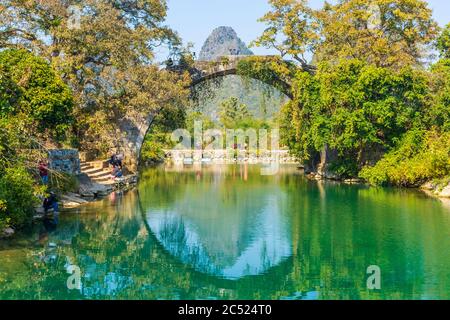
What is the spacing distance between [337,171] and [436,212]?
29.9 ft

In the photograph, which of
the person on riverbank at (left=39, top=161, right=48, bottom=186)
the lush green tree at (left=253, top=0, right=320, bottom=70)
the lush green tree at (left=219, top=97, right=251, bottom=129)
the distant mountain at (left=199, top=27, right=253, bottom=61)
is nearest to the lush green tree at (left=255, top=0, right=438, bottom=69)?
the lush green tree at (left=253, top=0, right=320, bottom=70)

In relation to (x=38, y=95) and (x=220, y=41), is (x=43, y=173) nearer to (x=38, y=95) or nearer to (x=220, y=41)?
(x=38, y=95)

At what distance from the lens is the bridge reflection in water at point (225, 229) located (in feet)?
36.0

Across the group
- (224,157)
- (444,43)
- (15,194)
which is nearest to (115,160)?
(15,194)

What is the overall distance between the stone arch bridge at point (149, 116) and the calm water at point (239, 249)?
6889 millimetres

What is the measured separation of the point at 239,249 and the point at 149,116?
15878mm

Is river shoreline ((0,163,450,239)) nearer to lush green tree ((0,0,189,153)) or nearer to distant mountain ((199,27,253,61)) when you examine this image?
lush green tree ((0,0,189,153))

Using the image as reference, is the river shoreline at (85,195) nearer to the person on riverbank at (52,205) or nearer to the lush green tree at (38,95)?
the person on riverbank at (52,205)

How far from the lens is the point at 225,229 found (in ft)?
46.0

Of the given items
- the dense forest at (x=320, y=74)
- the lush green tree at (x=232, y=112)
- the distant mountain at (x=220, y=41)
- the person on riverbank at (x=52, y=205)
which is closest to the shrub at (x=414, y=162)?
the dense forest at (x=320, y=74)

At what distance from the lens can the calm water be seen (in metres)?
9.05

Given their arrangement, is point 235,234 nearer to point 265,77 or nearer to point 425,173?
point 425,173

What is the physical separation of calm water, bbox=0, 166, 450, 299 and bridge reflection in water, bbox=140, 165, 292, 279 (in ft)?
0.10

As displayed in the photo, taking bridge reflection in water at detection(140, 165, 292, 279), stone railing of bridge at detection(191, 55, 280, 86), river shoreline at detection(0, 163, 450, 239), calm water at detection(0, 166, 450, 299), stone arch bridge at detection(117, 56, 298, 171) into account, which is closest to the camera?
calm water at detection(0, 166, 450, 299)
